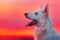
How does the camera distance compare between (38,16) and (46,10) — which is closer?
(46,10)

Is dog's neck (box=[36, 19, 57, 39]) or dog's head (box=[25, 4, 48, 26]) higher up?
dog's head (box=[25, 4, 48, 26])

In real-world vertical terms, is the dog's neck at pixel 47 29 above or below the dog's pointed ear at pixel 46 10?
below

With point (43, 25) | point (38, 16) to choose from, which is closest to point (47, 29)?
point (43, 25)

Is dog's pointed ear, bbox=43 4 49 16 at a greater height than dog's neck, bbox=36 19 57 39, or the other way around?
dog's pointed ear, bbox=43 4 49 16

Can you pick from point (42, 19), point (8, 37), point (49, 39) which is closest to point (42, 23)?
point (42, 19)

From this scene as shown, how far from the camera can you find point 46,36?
7.86 ft

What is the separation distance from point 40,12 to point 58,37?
35cm

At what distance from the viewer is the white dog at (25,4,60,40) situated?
2378 mm

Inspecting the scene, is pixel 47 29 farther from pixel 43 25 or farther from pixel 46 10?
pixel 46 10

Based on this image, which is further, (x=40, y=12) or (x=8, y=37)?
(x=8, y=37)

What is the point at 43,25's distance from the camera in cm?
241

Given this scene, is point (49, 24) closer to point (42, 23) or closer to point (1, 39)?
point (42, 23)

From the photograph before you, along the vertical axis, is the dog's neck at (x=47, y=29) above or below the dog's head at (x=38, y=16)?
below

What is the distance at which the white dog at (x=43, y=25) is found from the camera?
238cm
